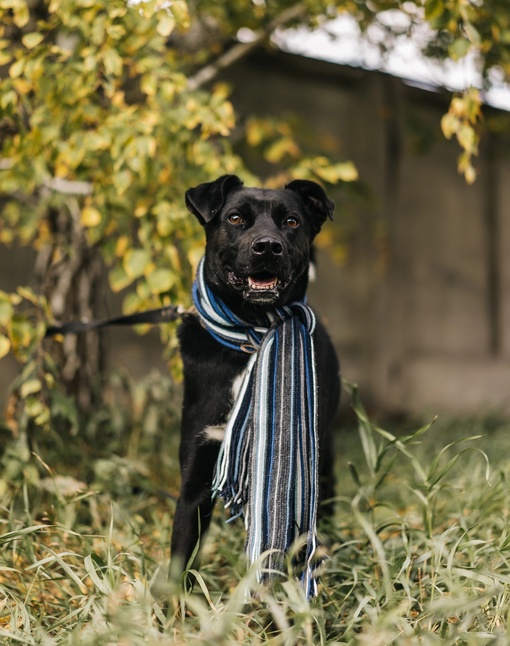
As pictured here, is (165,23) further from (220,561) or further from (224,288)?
(220,561)

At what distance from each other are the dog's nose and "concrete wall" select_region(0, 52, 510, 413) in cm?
316

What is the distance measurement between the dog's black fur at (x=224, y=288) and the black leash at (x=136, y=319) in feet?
0.83

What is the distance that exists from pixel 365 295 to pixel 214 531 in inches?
161

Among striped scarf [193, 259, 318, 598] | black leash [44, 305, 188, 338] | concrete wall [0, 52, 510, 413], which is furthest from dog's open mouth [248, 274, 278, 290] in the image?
concrete wall [0, 52, 510, 413]

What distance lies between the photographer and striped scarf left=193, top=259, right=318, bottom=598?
6.42ft

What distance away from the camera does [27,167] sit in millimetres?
2979

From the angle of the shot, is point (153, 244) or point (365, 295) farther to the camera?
point (365, 295)

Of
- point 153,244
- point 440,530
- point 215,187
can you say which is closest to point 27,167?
point 153,244

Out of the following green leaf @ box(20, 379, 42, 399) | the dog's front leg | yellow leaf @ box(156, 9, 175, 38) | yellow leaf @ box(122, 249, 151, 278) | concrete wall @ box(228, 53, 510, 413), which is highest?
yellow leaf @ box(156, 9, 175, 38)

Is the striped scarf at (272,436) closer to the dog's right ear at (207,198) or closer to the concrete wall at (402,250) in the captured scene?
the dog's right ear at (207,198)

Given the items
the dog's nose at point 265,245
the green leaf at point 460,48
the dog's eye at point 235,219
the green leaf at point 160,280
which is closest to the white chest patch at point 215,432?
the dog's nose at point 265,245

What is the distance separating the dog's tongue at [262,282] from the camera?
208cm

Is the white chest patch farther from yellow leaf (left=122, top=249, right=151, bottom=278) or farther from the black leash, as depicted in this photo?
yellow leaf (left=122, top=249, right=151, bottom=278)

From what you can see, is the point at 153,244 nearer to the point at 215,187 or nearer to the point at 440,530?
the point at 215,187
